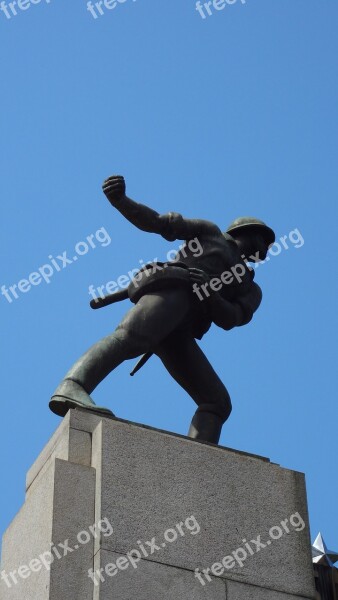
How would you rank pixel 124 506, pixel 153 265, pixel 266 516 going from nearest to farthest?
pixel 124 506, pixel 266 516, pixel 153 265

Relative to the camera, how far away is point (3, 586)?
Result: 357 inches

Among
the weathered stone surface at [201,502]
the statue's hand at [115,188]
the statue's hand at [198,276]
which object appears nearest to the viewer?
the weathered stone surface at [201,502]

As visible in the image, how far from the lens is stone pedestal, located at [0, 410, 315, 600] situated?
27.5ft

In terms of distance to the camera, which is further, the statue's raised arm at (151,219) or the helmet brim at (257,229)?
the helmet brim at (257,229)

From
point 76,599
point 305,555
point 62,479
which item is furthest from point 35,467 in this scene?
point 305,555

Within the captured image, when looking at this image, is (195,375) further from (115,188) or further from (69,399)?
(115,188)

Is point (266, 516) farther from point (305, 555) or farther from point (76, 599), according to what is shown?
point (76, 599)

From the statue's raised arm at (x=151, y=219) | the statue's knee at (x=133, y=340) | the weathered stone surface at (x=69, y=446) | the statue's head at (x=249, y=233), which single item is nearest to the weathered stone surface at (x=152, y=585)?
the weathered stone surface at (x=69, y=446)

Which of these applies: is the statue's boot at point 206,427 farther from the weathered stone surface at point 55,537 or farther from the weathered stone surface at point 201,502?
the weathered stone surface at point 55,537

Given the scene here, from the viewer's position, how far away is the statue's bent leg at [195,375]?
35.1 ft

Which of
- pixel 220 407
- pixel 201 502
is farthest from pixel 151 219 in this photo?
pixel 201 502

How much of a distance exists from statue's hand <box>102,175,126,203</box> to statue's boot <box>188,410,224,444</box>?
213 cm

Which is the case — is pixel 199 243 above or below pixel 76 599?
above

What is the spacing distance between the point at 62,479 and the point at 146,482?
0.67m
